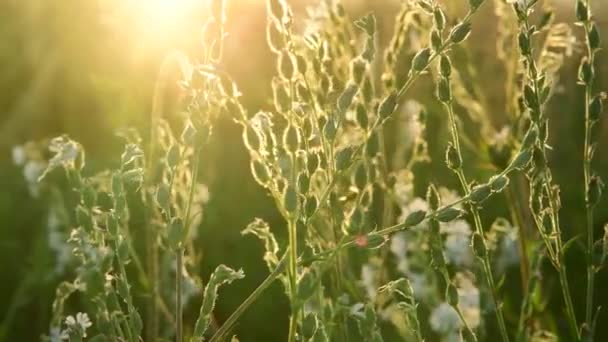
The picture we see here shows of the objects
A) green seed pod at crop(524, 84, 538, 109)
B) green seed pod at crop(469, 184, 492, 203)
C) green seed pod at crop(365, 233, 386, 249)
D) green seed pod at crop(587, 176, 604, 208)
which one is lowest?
green seed pod at crop(587, 176, 604, 208)

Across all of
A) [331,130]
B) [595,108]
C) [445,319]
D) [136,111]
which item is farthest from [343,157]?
[136,111]

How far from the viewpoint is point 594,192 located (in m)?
1.39

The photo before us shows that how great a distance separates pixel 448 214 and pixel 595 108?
404 millimetres

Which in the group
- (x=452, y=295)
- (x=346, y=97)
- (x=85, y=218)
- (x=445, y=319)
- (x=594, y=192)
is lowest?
(x=445, y=319)

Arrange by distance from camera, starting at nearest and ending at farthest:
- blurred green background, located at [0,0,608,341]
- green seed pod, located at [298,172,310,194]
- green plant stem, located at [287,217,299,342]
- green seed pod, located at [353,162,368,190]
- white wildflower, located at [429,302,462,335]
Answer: green plant stem, located at [287,217,299,342] < green seed pod, located at [298,172,310,194] < green seed pod, located at [353,162,368,190] < white wildflower, located at [429,302,462,335] < blurred green background, located at [0,0,608,341]

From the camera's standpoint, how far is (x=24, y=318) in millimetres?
3078

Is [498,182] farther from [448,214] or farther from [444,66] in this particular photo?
[444,66]

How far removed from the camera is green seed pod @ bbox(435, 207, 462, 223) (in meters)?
1.19

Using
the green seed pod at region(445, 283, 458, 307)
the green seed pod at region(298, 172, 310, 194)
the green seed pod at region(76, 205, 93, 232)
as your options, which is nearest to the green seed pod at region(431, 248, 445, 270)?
the green seed pod at region(445, 283, 458, 307)

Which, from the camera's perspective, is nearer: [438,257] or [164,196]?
[164,196]

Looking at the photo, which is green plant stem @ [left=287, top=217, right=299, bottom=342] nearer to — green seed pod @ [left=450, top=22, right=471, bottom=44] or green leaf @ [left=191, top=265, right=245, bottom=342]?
green leaf @ [left=191, top=265, right=245, bottom=342]

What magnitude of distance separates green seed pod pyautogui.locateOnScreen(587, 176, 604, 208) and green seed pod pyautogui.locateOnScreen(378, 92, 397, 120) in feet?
1.28

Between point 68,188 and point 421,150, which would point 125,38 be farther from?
point 421,150

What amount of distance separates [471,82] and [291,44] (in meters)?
0.92
